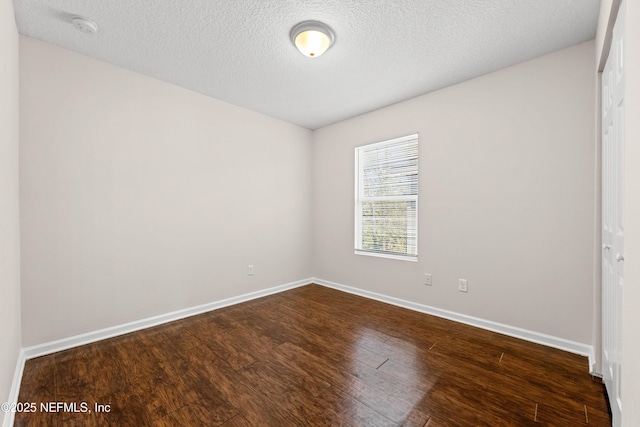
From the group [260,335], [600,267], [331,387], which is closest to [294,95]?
[260,335]

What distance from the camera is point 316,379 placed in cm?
181

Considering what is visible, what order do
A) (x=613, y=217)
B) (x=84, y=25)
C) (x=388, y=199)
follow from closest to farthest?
1. (x=613, y=217)
2. (x=84, y=25)
3. (x=388, y=199)

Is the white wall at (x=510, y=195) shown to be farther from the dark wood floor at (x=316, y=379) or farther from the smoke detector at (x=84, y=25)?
the smoke detector at (x=84, y=25)

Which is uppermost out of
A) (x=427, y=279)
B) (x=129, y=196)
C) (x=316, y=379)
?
(x=129, y=196)

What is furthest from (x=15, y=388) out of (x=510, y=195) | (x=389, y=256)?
(x=510, y=195)

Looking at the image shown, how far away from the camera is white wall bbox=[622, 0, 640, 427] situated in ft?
2.89

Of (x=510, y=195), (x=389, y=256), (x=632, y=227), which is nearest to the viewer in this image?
(x=632, y=227)

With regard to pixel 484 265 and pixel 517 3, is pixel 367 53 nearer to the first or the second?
pixel 517 3

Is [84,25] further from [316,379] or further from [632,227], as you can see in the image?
[632,227]

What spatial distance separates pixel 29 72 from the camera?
6.84 ft

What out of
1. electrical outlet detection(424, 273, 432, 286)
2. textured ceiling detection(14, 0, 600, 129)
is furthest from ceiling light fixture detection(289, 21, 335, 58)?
electrical outlet detection(424, 273, 432, 286)

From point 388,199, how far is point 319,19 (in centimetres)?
219

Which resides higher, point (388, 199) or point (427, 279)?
point (388, 199)

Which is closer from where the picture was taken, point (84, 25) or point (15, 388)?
point (15, 388)
